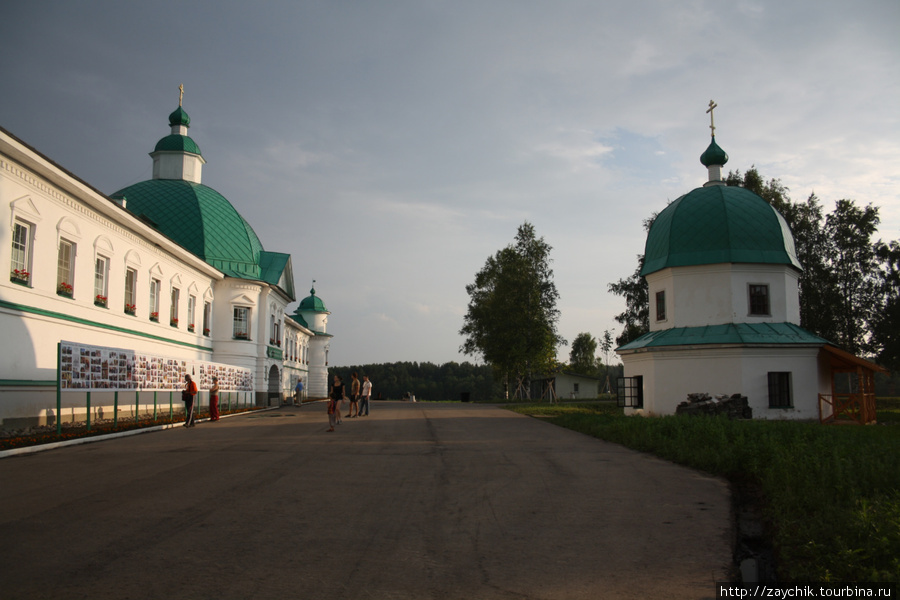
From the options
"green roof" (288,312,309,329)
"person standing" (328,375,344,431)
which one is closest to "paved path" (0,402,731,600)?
"person standing" (328,375,344,431)

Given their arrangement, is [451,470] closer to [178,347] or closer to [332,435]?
[332,435]

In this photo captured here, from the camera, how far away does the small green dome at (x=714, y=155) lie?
30.2 meters

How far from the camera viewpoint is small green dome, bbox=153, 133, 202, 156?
124 ft

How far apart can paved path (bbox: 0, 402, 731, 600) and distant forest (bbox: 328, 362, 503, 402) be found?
9078cm

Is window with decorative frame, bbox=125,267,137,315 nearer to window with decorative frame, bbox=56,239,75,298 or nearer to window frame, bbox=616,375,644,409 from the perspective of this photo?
window with decorative frame, bbox=56,239,75,298

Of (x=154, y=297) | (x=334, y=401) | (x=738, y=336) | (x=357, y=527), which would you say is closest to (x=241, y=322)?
(x=154, y=297)

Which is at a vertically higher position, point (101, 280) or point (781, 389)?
point (101, 280)

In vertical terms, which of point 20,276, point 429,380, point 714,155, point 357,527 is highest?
point 714,155

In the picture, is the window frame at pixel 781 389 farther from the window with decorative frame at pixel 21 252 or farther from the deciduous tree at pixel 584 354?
the deciduous tree at pixel 584 354

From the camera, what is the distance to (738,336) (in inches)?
950

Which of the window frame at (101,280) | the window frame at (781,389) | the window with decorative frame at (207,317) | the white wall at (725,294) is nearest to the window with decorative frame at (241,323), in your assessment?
the window with decorative frame at (207,317)

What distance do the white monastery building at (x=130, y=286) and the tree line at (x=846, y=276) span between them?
78.1 ft

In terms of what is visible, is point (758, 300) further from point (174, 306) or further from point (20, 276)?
point (174, 306)

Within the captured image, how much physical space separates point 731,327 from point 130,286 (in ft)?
76.0
